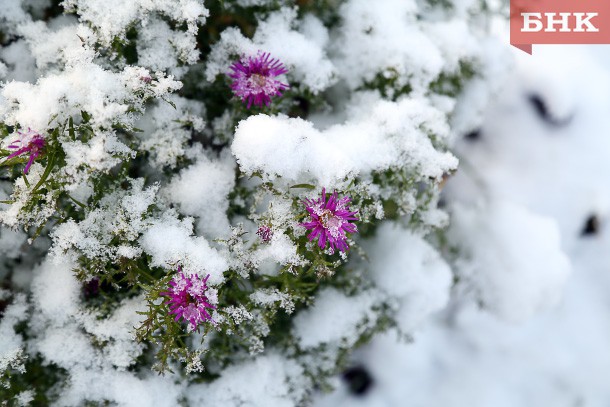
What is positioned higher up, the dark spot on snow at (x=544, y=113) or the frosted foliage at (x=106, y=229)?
the dark spot on snow at (x=544, y=113)

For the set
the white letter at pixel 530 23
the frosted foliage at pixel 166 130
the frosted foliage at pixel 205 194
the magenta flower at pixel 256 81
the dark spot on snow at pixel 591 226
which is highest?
the white letter at pixel 530 23

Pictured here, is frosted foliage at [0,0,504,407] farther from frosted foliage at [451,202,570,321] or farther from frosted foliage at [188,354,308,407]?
frosted foliage at [451,202,570,321]

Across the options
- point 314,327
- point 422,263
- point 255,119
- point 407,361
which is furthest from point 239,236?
point 407,361

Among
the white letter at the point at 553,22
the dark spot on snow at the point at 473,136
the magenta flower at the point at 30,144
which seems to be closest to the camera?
the magenta flower at the point at 30,144

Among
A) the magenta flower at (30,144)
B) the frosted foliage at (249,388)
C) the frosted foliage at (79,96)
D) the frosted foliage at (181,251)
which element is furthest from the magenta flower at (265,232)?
the frosted foliage at (249,388)

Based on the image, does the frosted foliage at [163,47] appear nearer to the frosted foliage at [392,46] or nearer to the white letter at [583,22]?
the frosted foliage at [392,46]

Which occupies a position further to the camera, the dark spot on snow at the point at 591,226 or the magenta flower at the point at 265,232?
the dark spot on snow at the point at 591,226

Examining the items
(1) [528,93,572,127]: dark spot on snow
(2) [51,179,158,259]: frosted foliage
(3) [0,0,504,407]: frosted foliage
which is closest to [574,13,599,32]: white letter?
(1) [528,93,572,127]: dark spot on snow

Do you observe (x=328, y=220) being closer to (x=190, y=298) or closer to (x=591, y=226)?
(x=190, y=298)
